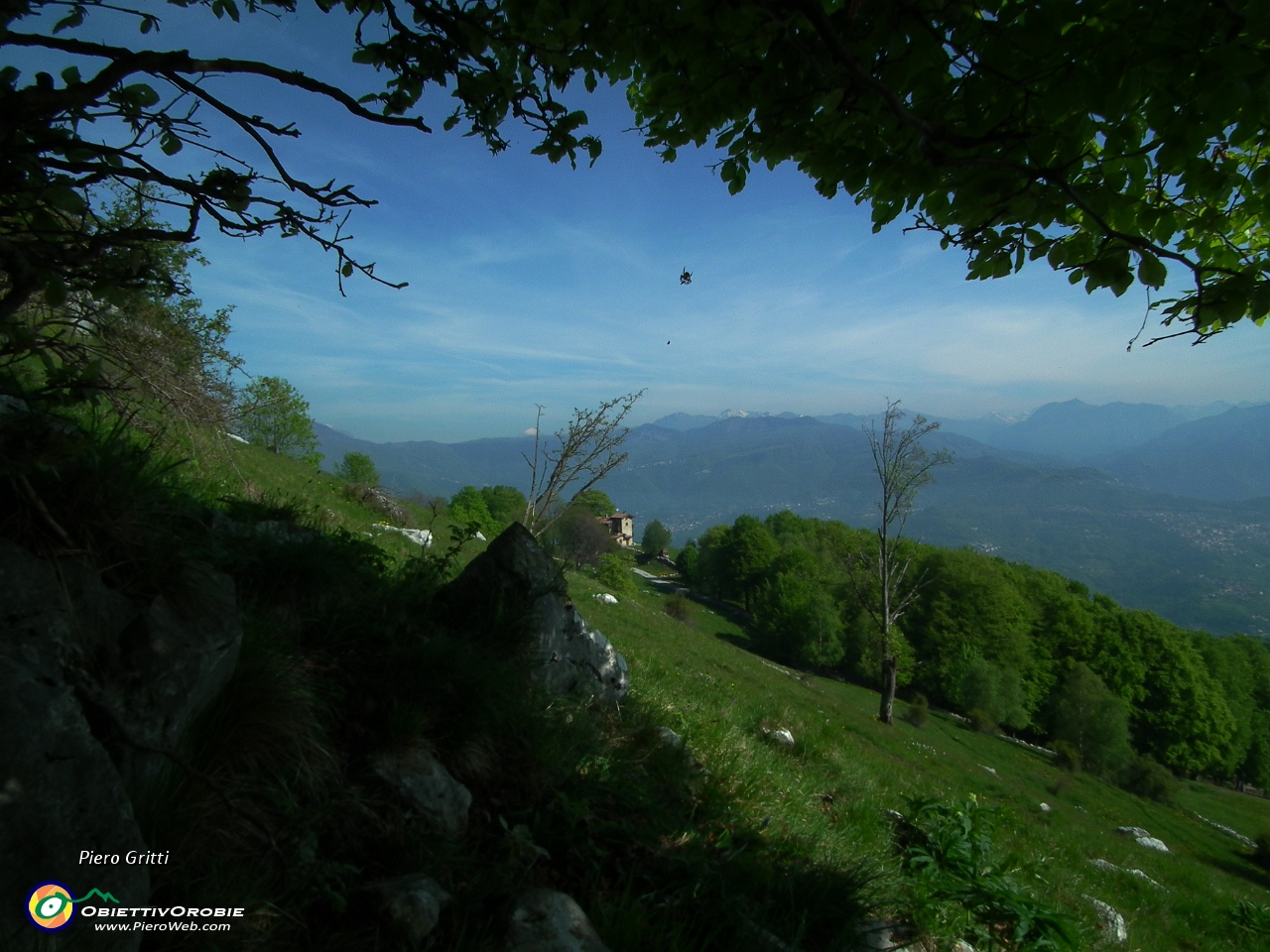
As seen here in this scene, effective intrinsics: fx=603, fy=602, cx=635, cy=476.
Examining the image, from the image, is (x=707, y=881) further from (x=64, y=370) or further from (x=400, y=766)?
(x=64, y=370)

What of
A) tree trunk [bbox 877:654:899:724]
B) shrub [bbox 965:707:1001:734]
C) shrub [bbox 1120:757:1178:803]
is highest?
tree trunk [bbox 877:654:899:724]

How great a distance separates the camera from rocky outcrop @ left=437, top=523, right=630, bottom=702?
5145 millimetres

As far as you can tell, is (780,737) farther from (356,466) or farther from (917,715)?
(356,466)

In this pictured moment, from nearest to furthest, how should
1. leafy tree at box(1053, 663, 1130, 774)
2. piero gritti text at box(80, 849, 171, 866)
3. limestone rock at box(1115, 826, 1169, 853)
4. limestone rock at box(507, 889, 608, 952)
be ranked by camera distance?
piero gritti text at box(80, 849, 171, 866), limestone rock at box(507, 889, 608, 952), limestone rock at box(1115, 826, 1169, 853), leafy tree at box(1053, 663, 1130, 774)

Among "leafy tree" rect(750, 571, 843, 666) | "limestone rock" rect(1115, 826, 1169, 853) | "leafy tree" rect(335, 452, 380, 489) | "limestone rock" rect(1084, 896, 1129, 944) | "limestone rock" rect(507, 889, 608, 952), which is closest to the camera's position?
"limestone rock" rect(507, 889, 608, 952)

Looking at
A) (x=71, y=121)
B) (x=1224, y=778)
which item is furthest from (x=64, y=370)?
(x=1224, y=778)

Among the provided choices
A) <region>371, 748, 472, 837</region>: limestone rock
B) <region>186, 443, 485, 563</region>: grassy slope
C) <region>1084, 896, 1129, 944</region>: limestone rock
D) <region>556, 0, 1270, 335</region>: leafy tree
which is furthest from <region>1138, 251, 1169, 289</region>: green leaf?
<region>1084, 896, 1129, 944</region>: limestone rock

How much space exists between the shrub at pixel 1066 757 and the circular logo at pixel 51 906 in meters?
49.8

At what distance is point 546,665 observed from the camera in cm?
520

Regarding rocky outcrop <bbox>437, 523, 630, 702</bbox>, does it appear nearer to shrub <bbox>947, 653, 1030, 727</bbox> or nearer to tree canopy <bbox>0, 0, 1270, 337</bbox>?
tree canopy <bbox>0, 0, 1270, 337</bbox>

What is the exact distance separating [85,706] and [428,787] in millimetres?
1683

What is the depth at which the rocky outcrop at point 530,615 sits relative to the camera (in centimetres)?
514

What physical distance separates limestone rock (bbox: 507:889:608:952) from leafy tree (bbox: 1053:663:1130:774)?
59588 millimetres

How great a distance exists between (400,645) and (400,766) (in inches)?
41.0
